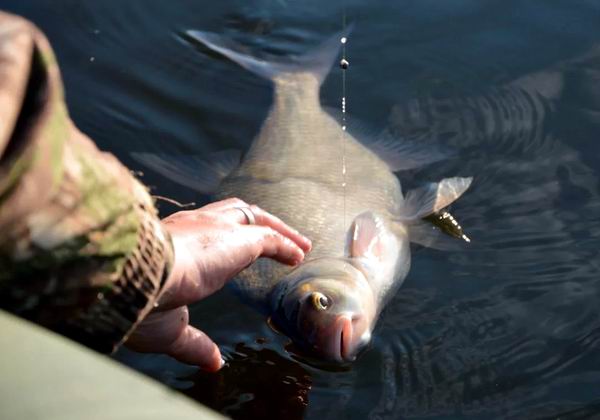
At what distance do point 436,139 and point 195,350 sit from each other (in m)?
2.13

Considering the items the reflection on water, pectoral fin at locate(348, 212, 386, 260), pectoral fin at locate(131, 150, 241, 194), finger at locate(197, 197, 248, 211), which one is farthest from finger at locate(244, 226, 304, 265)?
pectoral fin at locate(131, 150, 241, 194)

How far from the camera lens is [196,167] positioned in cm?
471

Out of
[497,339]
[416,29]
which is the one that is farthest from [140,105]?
[497,339]

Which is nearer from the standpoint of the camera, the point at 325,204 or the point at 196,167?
the point at 325,204

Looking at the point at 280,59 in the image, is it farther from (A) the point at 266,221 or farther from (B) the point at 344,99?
(A) the point at 266,221

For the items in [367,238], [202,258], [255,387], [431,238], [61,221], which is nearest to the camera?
[61,221]

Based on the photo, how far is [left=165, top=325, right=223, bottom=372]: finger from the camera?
319cm

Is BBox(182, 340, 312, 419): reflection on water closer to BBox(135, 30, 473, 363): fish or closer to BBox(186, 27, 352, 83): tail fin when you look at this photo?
BBox(135, 30, 473, 363): fish

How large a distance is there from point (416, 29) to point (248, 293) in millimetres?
2361

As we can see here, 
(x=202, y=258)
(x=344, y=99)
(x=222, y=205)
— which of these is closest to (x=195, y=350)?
(x=222, y=205)

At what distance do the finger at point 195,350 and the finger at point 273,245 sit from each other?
14.0 inches

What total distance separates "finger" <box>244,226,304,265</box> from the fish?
1.49 ft

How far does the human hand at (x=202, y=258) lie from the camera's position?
8.95ft

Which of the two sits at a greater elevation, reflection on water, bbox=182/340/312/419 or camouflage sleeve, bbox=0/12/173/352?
camouflage sleeve, bbox=0/12/173/352
